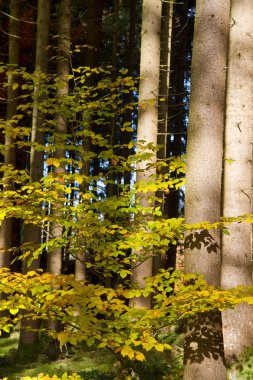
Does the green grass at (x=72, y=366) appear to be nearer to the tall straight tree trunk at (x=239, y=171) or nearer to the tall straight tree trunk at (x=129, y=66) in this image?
the tall straight tree trunk at (x=239, y=171)

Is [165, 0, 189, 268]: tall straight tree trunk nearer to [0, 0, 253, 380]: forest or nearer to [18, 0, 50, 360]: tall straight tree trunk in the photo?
[0, 0, 253, 380]: forest

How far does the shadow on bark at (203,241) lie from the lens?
15.4 ft

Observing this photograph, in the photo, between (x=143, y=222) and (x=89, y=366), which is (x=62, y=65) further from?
(x=89, y=366)

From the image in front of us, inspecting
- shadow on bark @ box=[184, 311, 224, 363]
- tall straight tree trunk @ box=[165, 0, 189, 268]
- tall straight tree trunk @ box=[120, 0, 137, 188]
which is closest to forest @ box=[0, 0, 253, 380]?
shadow on bark @ box=[184, 311, 224, 363]

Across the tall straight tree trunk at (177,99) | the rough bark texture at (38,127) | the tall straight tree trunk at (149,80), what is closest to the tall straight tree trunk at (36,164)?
the rough bark texture at (38,127)

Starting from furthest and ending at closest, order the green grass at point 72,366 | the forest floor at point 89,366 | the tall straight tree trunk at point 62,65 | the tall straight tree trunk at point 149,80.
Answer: the tall straight tree trunk at point 62,65, the tall straight tree trunk at point 149,80, the green grass at point 72,366, the forest floor at point 89,366

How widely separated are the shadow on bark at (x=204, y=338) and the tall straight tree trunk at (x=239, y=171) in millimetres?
2769

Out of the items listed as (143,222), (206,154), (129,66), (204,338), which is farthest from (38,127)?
(129,66)

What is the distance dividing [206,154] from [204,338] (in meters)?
1.89

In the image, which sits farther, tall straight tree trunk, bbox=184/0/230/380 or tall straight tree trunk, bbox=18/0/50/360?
tall straight tree trunk, bbox=18/0/50/360

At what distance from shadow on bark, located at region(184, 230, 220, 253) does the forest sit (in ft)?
0.04

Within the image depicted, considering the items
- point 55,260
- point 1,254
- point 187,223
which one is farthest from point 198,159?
point 1,254

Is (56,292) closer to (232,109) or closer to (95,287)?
(95,287)

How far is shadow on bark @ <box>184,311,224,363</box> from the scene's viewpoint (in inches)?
179
